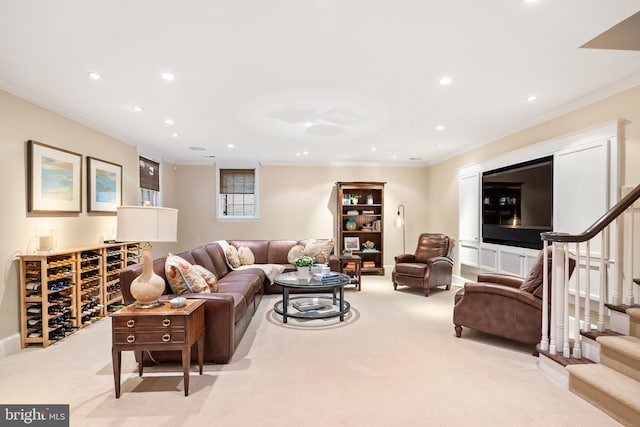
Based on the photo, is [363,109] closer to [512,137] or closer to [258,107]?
[258,107]

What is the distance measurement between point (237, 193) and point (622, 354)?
21.6ft

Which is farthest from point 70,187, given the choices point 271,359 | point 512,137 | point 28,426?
point 512,137

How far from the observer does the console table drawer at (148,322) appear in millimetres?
2184

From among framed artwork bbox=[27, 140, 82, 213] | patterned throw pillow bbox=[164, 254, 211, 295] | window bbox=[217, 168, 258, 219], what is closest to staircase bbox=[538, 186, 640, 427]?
patterned throw pillow bbox=[164, 254, 211, 295]

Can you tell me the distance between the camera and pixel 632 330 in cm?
241

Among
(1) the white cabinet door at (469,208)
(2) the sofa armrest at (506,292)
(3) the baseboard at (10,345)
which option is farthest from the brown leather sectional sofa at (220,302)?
(1) the white cabinet door at (469,208)

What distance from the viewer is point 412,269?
207 inches

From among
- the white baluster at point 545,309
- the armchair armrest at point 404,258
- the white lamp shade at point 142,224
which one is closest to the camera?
the white lamp shade at point 142,224

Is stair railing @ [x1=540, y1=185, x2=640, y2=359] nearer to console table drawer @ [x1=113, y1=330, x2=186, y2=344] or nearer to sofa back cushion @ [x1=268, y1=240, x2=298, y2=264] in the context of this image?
console table drawer @ [x1=113, y1=330, x2=186, y2=344]

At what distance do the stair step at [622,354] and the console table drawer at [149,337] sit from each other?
3219 millimetres

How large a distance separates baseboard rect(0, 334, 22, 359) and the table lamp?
1747 millimetres

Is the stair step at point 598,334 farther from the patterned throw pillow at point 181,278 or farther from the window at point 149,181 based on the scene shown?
the window at point 149,181

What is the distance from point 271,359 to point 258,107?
9.07 ft

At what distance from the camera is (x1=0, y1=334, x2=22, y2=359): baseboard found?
286cm
